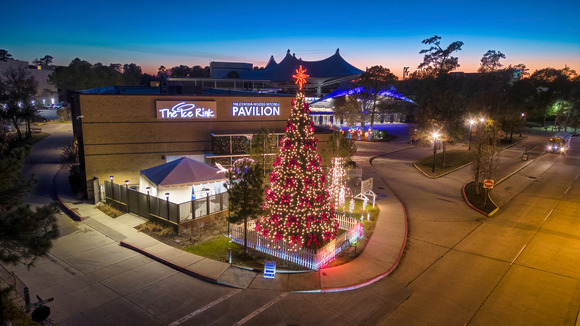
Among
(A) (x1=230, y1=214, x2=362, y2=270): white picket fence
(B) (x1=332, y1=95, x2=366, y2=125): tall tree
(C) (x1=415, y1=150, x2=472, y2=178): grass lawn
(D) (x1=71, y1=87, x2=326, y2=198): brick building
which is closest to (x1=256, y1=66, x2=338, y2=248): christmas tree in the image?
(A) (x1=230, y1=214, x2=362, y2=270): white picket fence

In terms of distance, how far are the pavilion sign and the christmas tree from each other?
12.5m

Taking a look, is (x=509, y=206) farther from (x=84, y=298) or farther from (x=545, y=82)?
(x=545, y=82)

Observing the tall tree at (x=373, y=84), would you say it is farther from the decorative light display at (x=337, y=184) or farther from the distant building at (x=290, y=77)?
the decorative light display at (x=337, y=184)

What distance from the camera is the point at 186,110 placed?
24281mm

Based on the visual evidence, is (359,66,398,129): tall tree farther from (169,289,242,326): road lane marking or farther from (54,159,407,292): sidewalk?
(169,289,242,326): road lane marking

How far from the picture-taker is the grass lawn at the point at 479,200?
21.5 meters

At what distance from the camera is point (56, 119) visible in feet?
235

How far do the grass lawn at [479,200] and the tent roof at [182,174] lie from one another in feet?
54.8

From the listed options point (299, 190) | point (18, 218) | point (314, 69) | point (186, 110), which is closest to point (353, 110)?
point (314, 69)

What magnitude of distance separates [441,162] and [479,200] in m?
13.8

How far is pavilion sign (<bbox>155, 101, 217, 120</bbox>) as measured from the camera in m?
23.6

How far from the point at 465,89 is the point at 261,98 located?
90.2 metres

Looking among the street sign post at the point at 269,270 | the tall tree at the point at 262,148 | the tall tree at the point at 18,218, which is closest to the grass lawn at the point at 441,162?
the tall tree at the point at 262,148

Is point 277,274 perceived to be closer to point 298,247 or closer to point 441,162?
point 298,247
